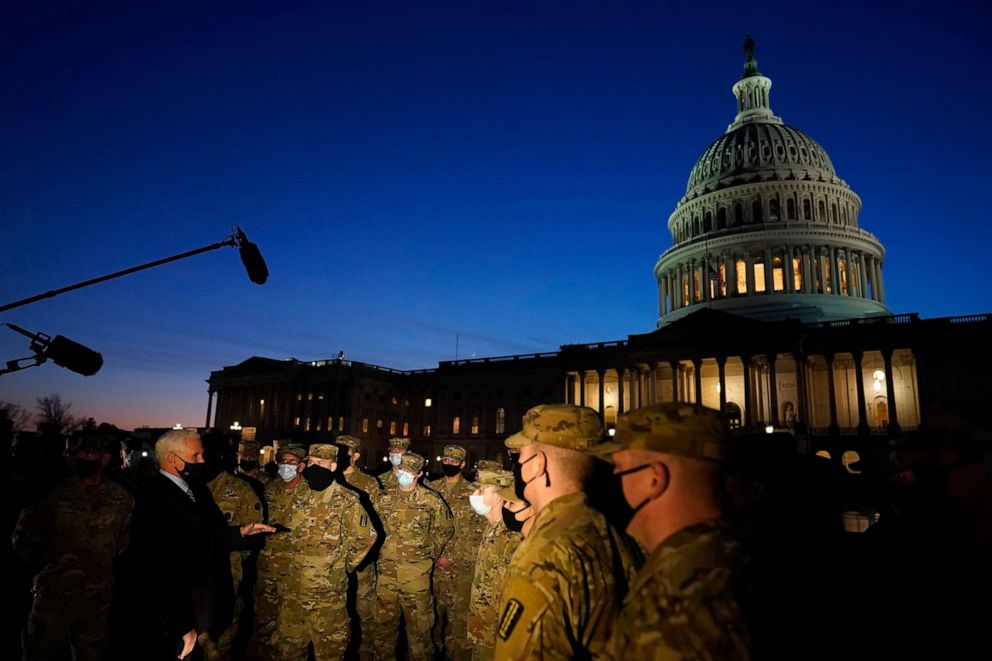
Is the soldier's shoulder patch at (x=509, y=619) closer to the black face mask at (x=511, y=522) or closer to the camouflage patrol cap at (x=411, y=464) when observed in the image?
the black face mask at (x=511, y=522)

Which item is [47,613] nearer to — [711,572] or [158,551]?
[158,551]

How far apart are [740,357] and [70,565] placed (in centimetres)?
5304

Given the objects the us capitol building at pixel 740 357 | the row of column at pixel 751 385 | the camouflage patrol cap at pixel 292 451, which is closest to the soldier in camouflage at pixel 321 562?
the camouflage patrol cap at pixel 292 451

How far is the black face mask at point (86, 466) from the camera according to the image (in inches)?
275

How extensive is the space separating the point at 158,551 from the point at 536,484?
3.64 m

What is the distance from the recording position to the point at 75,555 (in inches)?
263

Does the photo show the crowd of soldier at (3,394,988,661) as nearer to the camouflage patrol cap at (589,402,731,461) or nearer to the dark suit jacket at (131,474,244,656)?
the camouflage patrol cap at (589,402,731,461)

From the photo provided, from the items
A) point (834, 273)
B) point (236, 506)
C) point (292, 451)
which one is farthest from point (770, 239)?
point (236, 506)

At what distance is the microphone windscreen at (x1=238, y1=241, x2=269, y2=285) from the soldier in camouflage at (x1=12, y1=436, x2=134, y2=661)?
15.1ft

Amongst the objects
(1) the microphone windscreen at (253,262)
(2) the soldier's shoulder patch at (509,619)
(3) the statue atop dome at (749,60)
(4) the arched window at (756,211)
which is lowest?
(2) the soldier's shoulder patch at (509,619)

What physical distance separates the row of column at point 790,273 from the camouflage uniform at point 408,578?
63228mm

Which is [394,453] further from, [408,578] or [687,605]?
[687,605]

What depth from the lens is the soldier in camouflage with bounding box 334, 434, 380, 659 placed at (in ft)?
26.9

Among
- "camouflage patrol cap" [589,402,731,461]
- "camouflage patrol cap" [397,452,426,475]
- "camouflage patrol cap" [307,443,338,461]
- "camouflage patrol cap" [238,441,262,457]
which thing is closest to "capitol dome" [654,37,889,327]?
"camouflage patrol cap" [238,441,262,457]
